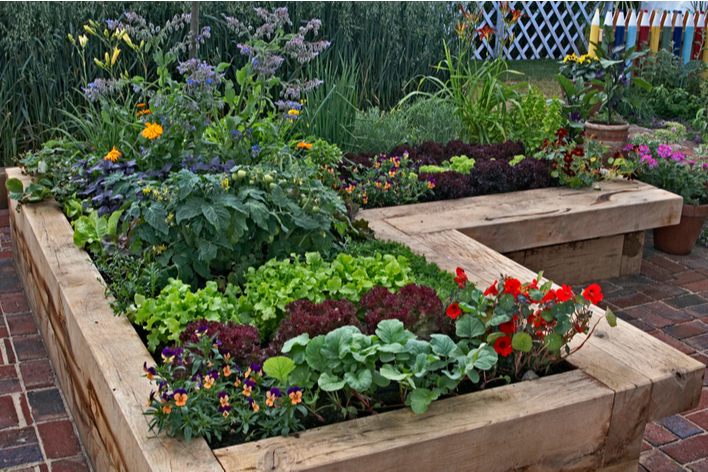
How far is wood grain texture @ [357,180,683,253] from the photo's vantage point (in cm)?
389

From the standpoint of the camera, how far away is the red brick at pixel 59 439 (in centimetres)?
268

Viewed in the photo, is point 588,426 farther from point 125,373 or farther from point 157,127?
point 157,127

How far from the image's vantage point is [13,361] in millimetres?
3326

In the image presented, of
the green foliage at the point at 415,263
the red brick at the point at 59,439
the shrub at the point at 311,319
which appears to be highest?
Result: the shrub at the point at 311,319

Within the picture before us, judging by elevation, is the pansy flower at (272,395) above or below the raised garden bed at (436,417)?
above

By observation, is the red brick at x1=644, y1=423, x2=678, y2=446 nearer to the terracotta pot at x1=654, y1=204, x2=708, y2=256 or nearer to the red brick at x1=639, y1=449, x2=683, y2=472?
the red brick at x1=639, y1=449, x2=683, y2=472

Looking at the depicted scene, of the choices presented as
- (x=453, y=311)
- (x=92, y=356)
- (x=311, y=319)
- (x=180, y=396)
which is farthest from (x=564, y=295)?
(x=92, y=356)

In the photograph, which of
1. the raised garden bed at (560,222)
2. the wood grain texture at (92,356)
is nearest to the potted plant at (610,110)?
the raised garden bed at (560,222)

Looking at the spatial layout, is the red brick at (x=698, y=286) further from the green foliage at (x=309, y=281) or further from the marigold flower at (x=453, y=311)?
the marigold flower at (x=453, y=311)

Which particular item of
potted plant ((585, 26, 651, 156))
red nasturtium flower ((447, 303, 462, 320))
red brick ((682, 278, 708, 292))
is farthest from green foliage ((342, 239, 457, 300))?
potted plant ((585, 26, 651, 156))

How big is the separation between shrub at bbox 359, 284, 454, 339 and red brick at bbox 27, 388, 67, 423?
4.74 feet

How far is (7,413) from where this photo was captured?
9.52ft

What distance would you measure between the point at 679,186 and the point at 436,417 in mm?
3409

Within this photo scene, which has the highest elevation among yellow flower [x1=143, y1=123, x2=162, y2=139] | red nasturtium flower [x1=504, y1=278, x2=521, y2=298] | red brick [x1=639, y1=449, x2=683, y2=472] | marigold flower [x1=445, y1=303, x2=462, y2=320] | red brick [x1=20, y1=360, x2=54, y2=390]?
yellow flower [x1=143, y1=123, x2=162, y2=139]
